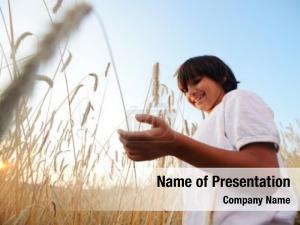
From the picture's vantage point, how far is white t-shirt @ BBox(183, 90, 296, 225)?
91 centimetres

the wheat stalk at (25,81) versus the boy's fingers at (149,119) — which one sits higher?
the boy's fingers at (149,119)

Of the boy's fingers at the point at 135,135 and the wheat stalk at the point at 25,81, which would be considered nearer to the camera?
the wheat stalk at the point at 25,81

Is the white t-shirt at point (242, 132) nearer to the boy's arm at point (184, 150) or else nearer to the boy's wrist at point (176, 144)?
the boy's arm at point (184, 150)

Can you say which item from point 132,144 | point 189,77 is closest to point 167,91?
point 189,77

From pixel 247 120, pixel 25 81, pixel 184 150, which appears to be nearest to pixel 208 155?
pixel 184 150

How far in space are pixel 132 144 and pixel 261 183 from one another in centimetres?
38

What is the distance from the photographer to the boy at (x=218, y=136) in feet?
2.50

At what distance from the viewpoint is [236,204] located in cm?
100

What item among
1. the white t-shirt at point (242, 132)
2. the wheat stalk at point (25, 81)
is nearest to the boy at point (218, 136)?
the white t-shirt at point (242, 132)

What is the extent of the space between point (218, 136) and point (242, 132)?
4.9 inches

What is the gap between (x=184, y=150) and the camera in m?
0.81

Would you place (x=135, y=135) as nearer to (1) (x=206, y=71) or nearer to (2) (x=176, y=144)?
(2) (x=176, y=144)

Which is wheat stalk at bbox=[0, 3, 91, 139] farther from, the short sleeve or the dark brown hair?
the dark brown hair

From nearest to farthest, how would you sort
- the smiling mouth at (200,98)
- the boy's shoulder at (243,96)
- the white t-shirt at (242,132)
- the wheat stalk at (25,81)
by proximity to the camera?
the wheat stalk at (25,81) → the white t-shirt at (242,132) → the boy's shoulder at (243,96) → the smiling mouth at (200,98)
